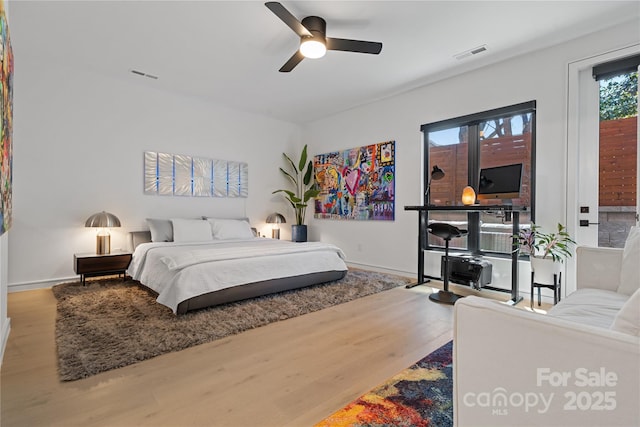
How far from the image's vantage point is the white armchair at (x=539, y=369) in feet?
2.46

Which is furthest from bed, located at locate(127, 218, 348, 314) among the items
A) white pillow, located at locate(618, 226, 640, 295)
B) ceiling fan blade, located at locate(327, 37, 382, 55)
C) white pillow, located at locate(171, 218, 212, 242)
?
white pillow, located at locate(618, 226, 640, 295)

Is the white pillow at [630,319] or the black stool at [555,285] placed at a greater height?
the white pillow at [630,319]

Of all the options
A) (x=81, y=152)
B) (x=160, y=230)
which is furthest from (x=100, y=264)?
(x=81, y=152)

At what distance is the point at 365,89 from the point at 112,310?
4.06 m

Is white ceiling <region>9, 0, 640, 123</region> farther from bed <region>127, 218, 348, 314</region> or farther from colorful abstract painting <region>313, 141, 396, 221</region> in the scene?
bed <region>127, 218, 348, 314</region>

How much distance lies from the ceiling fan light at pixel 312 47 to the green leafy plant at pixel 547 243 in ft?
8.60

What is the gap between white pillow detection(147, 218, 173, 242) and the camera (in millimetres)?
4148

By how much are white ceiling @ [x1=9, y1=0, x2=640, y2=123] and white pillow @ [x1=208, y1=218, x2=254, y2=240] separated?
1.98 meters

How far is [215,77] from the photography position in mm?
4125

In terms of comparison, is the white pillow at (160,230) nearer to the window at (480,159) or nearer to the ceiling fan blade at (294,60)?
the ceiling fan blade at (294,60)

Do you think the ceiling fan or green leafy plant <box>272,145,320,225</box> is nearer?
the ceiling fan

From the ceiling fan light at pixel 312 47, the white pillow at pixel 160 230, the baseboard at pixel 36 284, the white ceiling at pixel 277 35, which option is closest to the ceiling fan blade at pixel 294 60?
the ceiling fan light at pixel 312 47

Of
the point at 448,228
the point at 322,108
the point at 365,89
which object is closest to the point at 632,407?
the point at 448,228

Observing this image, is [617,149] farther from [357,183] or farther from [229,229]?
[229,229]
